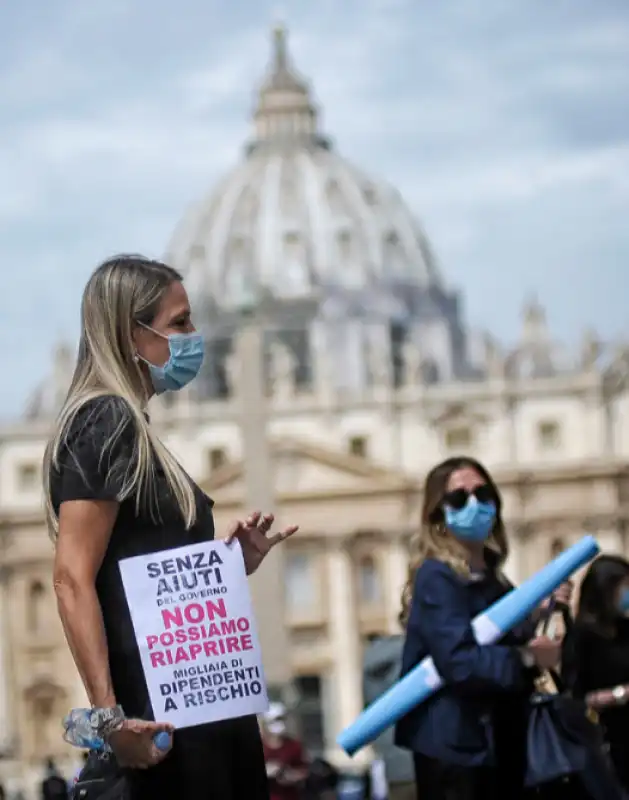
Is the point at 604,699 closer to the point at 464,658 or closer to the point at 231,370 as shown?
the point at 464,658

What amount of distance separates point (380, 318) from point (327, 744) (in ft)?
87.6

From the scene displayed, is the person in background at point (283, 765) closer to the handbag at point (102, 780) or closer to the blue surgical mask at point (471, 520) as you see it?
the blue surgical mask at point (471, 520)

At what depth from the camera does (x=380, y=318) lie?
259 feet

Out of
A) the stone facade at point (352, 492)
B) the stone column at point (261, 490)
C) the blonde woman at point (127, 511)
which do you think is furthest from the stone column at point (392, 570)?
the blonde woman at point (127, 511)

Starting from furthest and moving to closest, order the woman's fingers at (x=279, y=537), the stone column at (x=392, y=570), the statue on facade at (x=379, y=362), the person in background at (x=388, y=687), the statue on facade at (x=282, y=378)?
1. the statue on facade at (x=282, y=378)
2. the statue on facade at (x=379, y=362)
3. the stone column at (x=392, y=570)
4. the person in background at (x=388, y=687)
5. the woman's fingers at (x=279, y=537)

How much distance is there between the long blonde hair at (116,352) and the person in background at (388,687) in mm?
3190

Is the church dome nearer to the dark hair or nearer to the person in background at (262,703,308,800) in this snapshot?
the person in background at (262,703,308,800)

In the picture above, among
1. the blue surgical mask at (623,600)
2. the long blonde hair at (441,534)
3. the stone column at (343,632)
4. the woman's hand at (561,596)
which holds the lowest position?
the stone column at (343,632)

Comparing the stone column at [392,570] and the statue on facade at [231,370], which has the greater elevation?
the statue on facade at [231,370]

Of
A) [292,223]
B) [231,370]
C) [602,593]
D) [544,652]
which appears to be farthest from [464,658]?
[292,223]

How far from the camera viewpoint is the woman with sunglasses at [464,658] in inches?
213

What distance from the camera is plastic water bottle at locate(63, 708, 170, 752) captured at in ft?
12.8

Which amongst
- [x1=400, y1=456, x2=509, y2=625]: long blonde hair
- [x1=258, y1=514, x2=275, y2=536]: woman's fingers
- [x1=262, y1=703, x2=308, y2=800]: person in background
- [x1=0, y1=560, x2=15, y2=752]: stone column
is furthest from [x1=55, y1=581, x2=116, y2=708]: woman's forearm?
[x1=0, y1=560, x2=15, y2=752]: stone column

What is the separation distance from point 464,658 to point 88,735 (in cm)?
164
